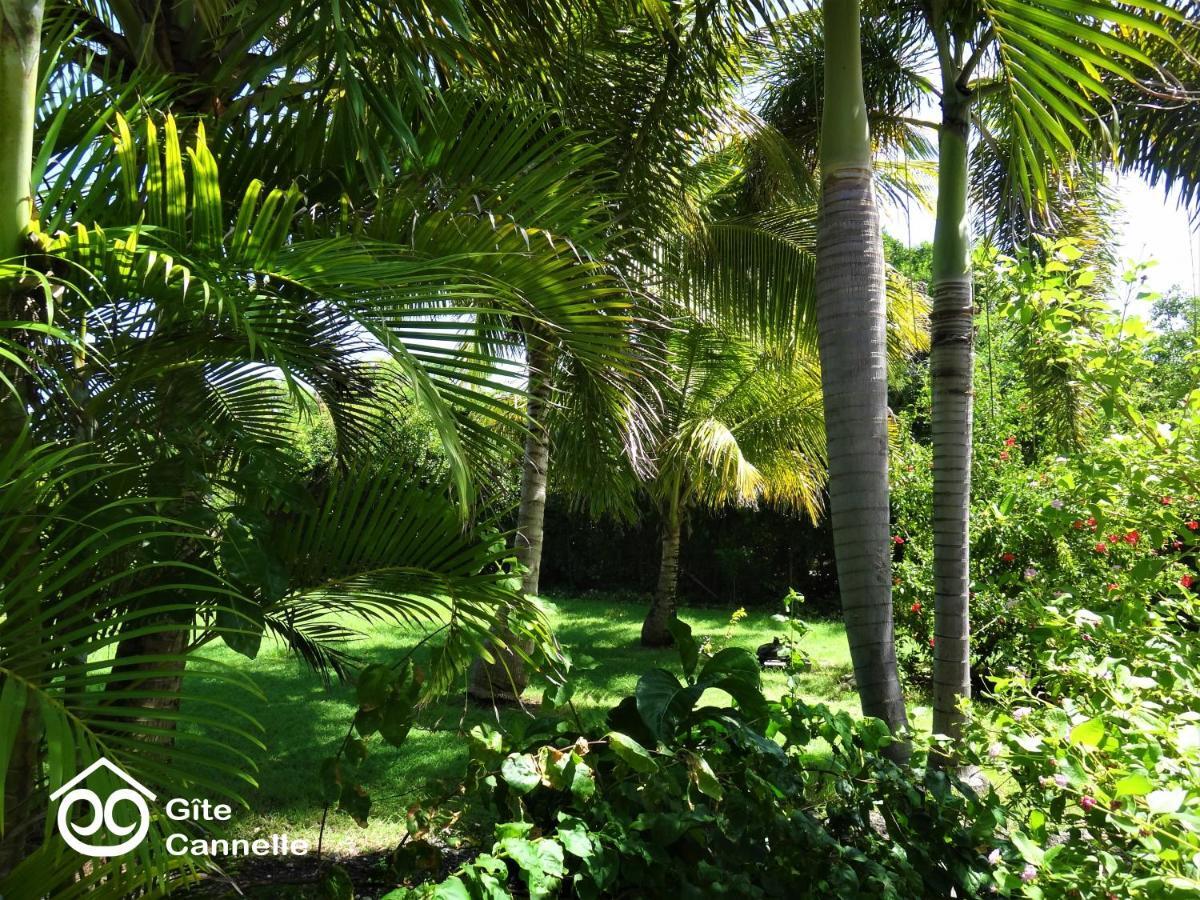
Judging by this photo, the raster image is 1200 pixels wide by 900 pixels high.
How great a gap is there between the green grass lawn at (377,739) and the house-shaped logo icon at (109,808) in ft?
0.77

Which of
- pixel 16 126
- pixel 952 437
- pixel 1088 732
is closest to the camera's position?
pixel 16 126

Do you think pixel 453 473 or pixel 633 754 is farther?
pixel 633 754

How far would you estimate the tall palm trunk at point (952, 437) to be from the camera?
146 inches

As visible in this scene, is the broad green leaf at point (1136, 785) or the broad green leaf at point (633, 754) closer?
the broad green leaf at point (1136, 785)

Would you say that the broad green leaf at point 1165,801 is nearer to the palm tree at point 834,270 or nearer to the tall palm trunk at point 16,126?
the palm tree at point 834,270

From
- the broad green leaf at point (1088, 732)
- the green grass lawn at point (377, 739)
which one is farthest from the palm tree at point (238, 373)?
the broad green leaf at point (1088, 732)

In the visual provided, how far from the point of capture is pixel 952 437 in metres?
3.75

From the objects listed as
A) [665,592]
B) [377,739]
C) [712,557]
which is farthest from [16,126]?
[712,557]

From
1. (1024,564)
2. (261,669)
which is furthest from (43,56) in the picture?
(1024,564)

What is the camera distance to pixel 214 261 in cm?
195

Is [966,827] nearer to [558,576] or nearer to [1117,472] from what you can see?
[1117,472]

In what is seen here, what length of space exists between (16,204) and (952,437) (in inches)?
130

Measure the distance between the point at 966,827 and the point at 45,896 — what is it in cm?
229

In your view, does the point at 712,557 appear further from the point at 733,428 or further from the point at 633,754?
the point at 633,754
